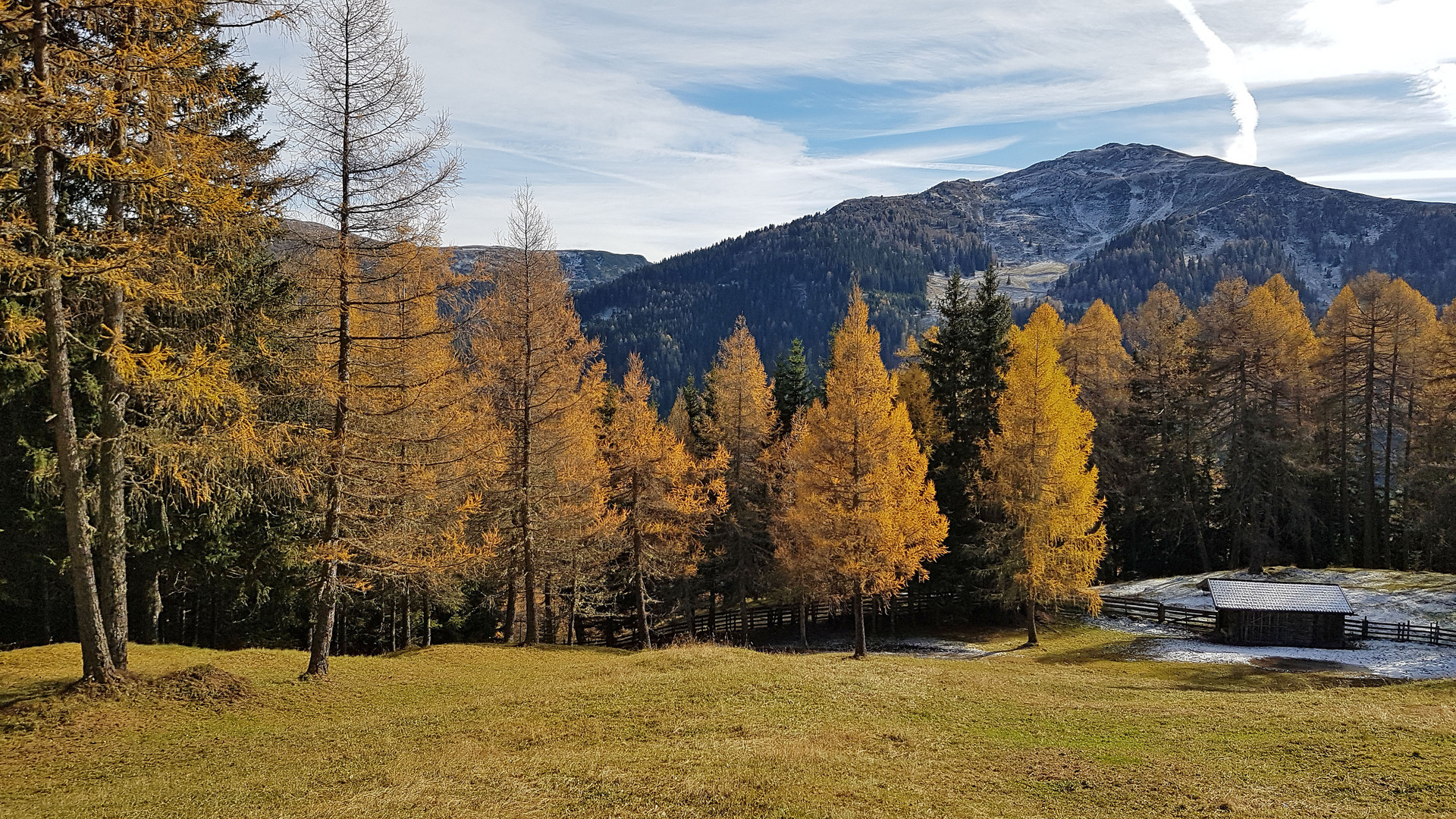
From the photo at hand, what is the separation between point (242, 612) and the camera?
29703 millimetres

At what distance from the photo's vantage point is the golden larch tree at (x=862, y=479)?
79.2ft

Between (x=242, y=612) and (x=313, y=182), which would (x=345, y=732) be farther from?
(x=242, y=612)

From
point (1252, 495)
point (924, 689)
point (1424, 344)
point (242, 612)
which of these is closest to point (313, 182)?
point (924, 689)

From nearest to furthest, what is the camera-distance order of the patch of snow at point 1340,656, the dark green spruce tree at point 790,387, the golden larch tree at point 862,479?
the golden larch tree at point 862,479
the patch of snow at point 1340,656
the dark green spruce tree at point 790,387

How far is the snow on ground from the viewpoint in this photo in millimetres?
32188

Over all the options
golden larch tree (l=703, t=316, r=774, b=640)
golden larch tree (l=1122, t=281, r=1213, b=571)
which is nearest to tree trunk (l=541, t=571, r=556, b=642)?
golden larch tree (l=703, t=316, r=774, b=640)

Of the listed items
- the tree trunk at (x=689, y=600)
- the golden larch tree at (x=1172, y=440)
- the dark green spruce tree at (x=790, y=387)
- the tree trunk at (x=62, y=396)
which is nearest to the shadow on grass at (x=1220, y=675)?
the tree trunk at (x=689, y=600)

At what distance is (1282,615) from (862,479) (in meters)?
21.9

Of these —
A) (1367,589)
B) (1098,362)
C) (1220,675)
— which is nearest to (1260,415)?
(1098,362)

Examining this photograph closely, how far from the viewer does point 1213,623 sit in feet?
113

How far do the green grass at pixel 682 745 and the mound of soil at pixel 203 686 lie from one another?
46 mm

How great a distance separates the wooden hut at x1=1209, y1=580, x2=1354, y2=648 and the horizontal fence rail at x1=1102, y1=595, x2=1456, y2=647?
2.44ft

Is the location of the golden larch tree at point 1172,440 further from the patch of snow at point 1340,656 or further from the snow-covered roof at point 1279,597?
the patch of snow at point 1340,656

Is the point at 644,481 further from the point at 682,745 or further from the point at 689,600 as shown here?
the point at 682,745
